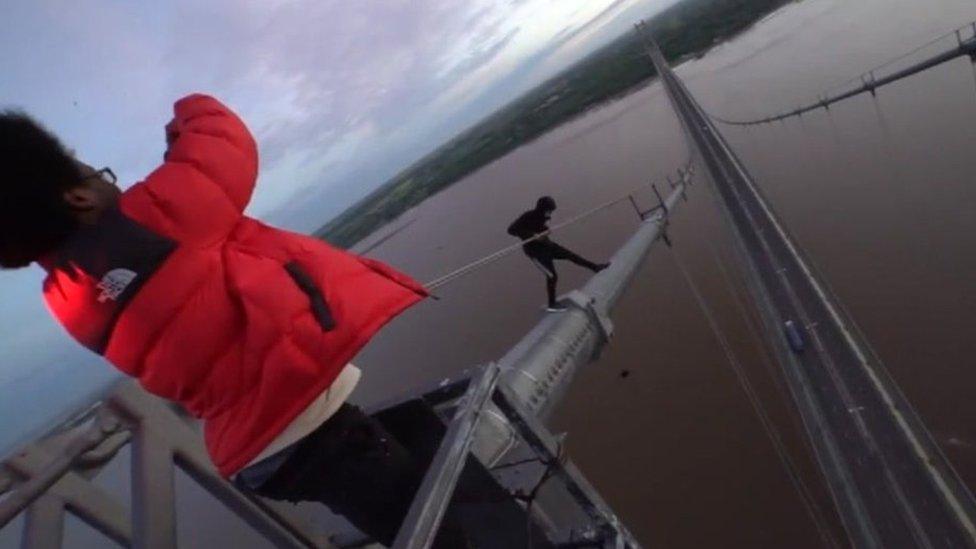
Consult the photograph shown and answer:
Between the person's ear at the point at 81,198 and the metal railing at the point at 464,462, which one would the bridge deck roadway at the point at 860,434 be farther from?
the person's ear at the point at 81,198

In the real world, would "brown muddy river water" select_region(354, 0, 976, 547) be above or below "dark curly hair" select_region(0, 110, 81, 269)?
below

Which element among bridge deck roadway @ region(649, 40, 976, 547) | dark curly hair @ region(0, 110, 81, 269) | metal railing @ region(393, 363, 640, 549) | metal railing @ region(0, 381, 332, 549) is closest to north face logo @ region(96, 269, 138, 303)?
dark curly hair @ region(0, 110, 81, 269)

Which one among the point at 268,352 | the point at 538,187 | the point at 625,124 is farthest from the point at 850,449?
the point at 625,124

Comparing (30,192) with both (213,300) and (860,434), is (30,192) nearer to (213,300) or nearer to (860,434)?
(213,300)

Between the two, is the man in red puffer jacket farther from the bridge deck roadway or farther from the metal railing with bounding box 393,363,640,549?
the bridge deck roadway

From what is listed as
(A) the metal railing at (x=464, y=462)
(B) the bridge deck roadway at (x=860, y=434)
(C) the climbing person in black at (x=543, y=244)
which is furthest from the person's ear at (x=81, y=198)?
(C) the climbing person in black at (x=543, y=244)

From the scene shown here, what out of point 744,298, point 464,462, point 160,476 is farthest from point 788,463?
point 160,476
